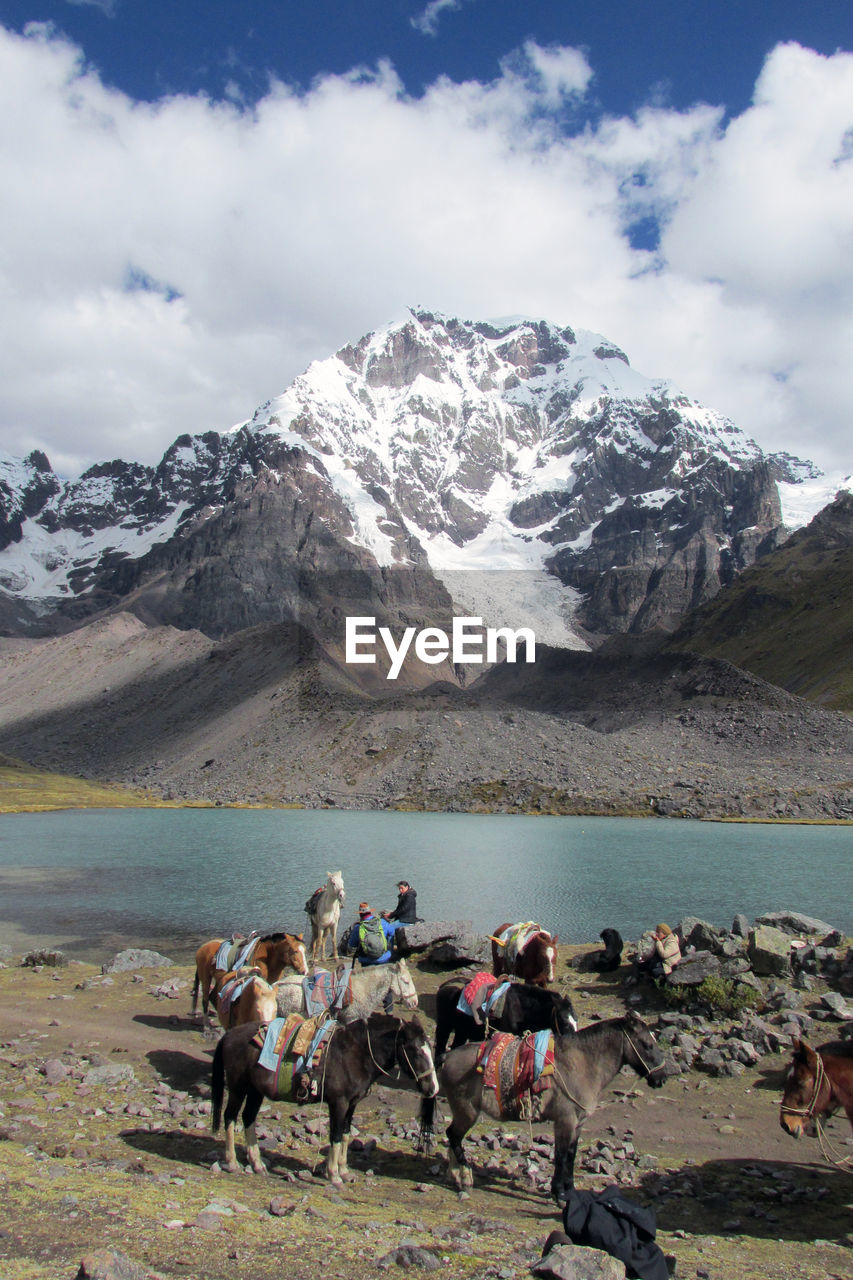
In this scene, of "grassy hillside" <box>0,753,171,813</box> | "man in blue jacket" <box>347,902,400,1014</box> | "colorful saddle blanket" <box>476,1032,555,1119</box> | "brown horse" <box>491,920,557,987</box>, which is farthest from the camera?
"grassy hillside" <box>0,753,171,813</box>

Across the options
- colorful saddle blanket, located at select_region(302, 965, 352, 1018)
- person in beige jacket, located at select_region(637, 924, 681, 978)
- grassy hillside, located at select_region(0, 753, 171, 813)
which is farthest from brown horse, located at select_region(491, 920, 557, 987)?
grassy hillside, located at select_region(0, 753, 171, 813)

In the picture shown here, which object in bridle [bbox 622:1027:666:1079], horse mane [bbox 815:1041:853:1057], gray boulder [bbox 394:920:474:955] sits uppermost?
horse mane [bbox 815:1041:853:1057]

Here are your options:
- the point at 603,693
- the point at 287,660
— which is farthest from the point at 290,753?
the point at 603,693

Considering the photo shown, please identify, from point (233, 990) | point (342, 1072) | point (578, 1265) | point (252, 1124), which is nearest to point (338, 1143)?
point (342, 1072)

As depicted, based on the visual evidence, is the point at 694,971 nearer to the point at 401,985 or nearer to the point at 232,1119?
the point at 401,985

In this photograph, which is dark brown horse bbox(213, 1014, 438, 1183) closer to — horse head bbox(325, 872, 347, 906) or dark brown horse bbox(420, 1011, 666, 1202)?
dark brown horse bbox(420, 1011, 666, 1202)

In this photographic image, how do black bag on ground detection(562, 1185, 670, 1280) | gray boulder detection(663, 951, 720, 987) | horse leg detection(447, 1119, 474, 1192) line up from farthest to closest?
gray boulder detection(663, 951, 720, 987)
horse leg detection(447, 1119, 474, 1192)
black bag on ground detection(562, 1185, 670, 1280)

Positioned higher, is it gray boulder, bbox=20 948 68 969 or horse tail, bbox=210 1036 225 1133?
horse tail, bbox=210 1036 225 1133
